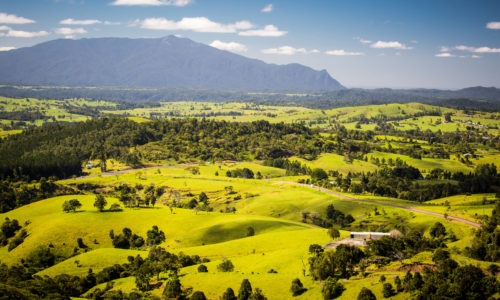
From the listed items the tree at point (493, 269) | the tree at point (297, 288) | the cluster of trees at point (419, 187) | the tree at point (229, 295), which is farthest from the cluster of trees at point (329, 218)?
the tree at point (229, 295)

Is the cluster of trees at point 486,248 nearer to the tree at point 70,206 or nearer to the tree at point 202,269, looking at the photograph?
the tree at point 202,269

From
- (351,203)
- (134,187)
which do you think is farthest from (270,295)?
(134,187)

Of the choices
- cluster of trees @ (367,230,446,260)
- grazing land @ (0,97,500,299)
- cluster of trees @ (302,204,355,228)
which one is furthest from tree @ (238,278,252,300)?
cluster of trees @ (302,204,355,228)

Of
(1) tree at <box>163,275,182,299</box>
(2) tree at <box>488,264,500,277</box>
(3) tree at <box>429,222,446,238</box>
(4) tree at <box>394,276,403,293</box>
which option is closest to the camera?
(4) tree at <box>394,276,403,293</box>

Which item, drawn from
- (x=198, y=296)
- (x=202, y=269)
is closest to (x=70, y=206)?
(x=202, y=269)

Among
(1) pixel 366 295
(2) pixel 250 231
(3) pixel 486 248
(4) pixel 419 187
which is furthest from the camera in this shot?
(4) pixel 419 187

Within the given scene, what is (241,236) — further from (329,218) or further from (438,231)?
(438,231)

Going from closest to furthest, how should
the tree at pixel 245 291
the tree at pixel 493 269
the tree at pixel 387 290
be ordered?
the tree at pixel 387 290
the tree at pixel 493 269
the tree at pixel 245 291

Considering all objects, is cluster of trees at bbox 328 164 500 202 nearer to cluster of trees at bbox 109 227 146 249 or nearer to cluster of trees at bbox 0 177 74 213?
cluster of trees at bbox 109 227 146 249

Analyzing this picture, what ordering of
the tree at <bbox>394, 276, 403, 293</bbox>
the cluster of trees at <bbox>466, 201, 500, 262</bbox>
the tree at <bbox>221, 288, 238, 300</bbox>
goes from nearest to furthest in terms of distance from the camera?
1. the tree at <bbox>394, 276, 403, 293</bbox>
2. the tree at <bbox>221, 288, 238, 300</bbox>
3. the cluster of trees at <bbox>466, 201, 500, 262</bbox>
